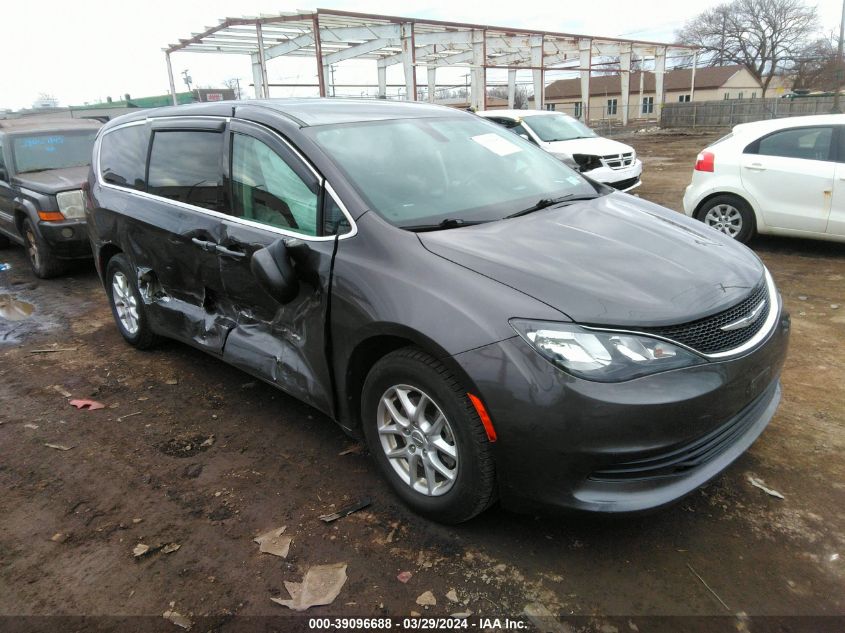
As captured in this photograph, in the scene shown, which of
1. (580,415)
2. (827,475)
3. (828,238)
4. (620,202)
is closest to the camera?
(580,415)

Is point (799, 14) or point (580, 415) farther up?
point (799, 14)

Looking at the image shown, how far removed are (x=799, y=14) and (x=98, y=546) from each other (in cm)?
6381

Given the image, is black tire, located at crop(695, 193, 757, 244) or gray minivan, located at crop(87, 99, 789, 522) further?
black tire, located at crop(695, 193, 757, 244)

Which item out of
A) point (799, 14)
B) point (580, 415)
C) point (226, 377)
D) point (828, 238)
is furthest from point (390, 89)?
point (799, 14)

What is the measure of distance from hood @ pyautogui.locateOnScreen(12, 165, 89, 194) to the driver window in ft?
14.4

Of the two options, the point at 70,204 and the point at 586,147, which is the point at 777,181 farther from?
the point at 70,204

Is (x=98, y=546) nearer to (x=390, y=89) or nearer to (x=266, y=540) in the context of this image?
(x=266, y=540)

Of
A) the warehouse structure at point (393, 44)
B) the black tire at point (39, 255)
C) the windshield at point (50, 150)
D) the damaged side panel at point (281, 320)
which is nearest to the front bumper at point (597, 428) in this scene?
the damaged side panel at point (281, 320)

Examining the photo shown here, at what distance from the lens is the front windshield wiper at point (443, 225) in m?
2.79

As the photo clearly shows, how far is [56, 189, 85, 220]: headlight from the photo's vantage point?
696 centimetres

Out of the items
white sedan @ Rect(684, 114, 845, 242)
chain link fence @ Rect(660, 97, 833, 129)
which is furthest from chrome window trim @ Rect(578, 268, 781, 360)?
chain link fence @ Rect(660, 97, 833, 129)

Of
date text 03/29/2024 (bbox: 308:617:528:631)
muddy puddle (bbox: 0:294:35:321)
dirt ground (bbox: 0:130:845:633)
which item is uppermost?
dirt ground (bbox: 0:130:845:633)

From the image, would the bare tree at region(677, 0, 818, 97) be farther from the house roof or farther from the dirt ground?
the dirt ground

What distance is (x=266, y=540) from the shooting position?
2.71 metres
